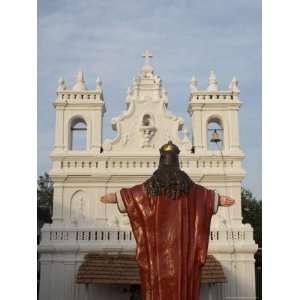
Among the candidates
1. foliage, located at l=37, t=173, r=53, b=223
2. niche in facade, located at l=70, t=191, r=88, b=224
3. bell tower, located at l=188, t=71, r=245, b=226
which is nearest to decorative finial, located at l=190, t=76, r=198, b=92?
bell tower, located at l=188, t=71, r=245, b=226

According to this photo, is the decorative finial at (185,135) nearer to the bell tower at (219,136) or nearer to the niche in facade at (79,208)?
the bell tower at (219,136)

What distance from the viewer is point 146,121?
492 inches

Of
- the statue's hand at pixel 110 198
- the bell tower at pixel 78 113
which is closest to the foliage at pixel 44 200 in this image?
the bell tower at pixel 78 113

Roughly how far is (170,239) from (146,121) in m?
8.83

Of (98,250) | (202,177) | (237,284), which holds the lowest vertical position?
(237,284)

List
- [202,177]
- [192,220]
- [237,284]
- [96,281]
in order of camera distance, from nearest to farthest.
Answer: [192,220], [96,281], [237,284], [202,177]

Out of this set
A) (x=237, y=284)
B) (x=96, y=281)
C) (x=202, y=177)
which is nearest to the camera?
(x=96, y=281)

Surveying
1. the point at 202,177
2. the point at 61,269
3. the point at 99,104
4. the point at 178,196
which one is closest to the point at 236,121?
the point at 202,177

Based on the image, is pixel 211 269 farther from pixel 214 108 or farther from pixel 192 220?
pixel 192 220

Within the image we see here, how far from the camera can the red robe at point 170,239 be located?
3729mm

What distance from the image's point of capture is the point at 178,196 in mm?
3869

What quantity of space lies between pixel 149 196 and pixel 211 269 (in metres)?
7.24

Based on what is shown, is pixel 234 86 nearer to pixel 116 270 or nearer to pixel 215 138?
pixel 215 138

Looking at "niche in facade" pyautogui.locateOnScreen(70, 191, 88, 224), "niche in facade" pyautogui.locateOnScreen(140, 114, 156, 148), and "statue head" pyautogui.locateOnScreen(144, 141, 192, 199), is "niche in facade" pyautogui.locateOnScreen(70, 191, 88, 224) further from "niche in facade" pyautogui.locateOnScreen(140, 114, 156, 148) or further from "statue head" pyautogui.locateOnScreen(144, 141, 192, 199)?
"statue head" pyautogui.locateOnScreen(144, 141, 192, 199)
